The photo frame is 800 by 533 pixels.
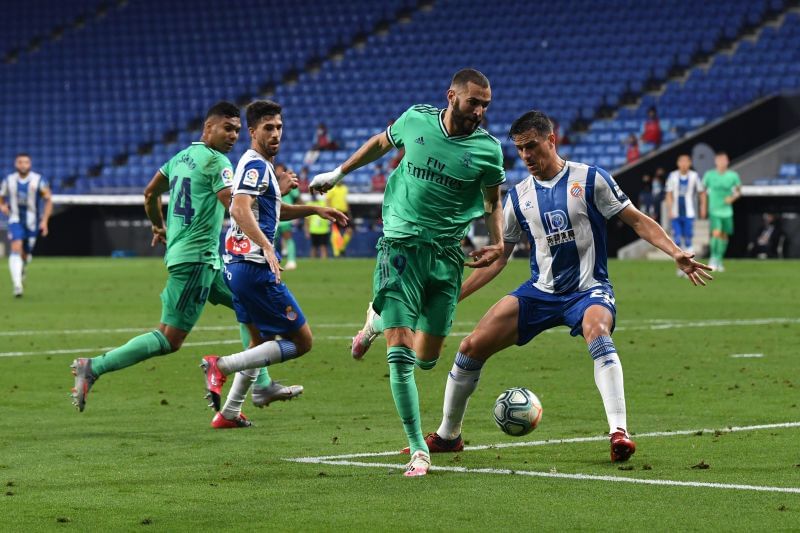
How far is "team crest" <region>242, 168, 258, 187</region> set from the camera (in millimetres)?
9633

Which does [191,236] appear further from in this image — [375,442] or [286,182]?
[375,442]

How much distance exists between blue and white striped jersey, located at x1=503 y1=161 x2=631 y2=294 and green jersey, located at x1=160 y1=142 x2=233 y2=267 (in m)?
2.58

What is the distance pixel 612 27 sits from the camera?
44.0m

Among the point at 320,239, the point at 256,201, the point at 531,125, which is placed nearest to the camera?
the point at 531,125

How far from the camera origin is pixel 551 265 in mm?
8914

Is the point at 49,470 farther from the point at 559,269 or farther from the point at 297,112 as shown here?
the point at 297,112

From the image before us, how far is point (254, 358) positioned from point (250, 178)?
3.90ft

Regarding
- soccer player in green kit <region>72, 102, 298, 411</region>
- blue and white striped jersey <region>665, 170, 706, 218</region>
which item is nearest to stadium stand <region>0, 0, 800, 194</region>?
blue and white striped jersey <region>665, 170, 706, 218</region>

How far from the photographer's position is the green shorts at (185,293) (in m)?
10.5

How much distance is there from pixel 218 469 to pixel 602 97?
35136mm

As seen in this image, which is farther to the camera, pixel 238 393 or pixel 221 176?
pixel 221 176

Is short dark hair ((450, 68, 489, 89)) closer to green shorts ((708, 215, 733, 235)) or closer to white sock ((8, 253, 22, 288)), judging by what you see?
white sock ((8, 253, 22, 288))

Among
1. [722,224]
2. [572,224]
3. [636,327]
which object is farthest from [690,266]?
[722,224]

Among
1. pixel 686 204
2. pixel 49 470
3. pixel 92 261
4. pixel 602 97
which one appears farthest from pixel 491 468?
pixel 602 97
